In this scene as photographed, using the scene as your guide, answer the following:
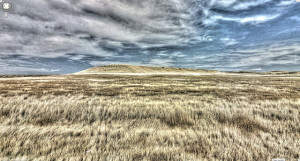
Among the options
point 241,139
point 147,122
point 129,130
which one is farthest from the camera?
point 147,122

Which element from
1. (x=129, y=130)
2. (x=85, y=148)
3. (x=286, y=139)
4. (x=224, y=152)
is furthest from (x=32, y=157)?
(x=286, y=139)

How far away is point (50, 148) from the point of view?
4160 millimetres

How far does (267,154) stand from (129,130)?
4244 mm

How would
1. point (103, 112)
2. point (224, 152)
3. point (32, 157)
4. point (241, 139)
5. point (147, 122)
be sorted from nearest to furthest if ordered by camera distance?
point (32, 157), point (224, 152), point (241, 139), point (147, 122), point (103, 112)

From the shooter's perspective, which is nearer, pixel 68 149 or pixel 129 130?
pixel 68 149

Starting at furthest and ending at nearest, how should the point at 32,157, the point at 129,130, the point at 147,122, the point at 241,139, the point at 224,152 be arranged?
the point at 147,122 → the point at 129,130 → the point at 241,139 → the point at 224,152 → the point at 32,157

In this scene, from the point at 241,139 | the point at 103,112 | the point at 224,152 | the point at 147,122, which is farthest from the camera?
the point at 103,112

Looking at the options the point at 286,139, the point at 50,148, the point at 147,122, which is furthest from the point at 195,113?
the point at 50,148

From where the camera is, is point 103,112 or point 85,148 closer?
point 85,148

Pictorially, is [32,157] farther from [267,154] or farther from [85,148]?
[267,154]

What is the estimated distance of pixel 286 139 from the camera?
481 cm

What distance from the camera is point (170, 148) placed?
4.18 m

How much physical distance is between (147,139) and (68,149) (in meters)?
2.29

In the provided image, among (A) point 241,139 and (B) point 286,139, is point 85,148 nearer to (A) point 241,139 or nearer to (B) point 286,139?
(A) point 241,139
